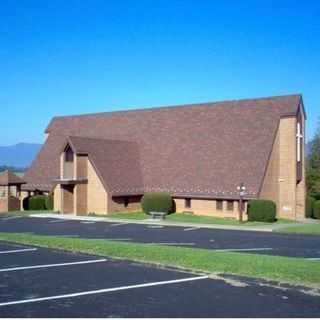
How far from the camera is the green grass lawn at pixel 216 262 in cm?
1097

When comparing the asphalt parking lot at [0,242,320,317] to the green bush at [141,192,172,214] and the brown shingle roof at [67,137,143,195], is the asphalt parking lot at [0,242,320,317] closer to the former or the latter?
the green bush at [141,192,172,214]

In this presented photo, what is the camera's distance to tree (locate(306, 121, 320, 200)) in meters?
43.1

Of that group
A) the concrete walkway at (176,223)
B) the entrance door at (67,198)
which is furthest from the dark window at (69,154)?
the concrete walkway at (176,223)

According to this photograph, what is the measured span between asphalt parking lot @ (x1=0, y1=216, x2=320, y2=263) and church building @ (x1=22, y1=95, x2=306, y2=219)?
734 cm

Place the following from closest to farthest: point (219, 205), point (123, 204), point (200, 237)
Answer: point (200, 237), point (219, 205), point (123, 204)

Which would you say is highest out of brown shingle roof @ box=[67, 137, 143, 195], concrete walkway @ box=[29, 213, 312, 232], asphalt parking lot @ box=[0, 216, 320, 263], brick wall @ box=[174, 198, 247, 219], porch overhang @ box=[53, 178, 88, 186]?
brown shingle roof @ box=[67, 137, 143, 195]

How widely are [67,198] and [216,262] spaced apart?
2739 cm

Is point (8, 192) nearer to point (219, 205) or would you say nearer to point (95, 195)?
point (95, 195)

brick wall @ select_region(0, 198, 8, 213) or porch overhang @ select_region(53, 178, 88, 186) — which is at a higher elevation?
porch overhang @ select_region(53, 178, 88, 186)

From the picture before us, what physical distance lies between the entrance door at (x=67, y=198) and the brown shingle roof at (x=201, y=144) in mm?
3564

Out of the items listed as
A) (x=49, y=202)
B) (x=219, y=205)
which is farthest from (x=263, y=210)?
(x=49, y=202)

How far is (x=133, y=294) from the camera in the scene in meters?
9.59

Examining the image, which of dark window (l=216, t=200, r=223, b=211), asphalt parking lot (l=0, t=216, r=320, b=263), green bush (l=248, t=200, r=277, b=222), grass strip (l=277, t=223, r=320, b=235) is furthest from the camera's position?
dark window (l=216, t=200, r=223, b=211)

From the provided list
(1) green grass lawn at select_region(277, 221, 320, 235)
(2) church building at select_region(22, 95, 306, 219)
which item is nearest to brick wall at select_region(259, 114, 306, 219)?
(2) church building at select_region(22, 95, 306, 219)
